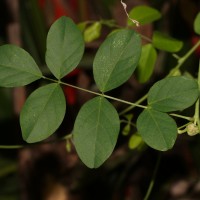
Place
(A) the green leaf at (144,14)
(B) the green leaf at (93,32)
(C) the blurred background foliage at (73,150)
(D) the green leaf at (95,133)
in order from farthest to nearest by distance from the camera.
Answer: (C) the blurred background foliage at (73,150) < (B) the green leaf at (93,32) < (A) the green leaf at (144,14) < (D) the green leaf at (95,133)

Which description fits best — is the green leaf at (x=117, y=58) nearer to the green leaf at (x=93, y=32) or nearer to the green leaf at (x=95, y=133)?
the green leaf at (x=95, y=133)

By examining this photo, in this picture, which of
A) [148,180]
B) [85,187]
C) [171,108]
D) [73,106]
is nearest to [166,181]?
[148,180]

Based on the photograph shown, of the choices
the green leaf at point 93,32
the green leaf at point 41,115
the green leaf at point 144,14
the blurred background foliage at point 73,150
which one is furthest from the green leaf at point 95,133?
the blurred background foliage at point 73,150

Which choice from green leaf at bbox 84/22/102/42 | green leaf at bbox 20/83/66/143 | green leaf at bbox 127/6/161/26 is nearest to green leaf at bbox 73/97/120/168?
green leaf at bbox 20/83/66/143

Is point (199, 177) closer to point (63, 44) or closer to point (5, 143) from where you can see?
point (5, 143)

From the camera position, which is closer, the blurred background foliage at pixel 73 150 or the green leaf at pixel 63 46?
the green leaf at pixel 63 46

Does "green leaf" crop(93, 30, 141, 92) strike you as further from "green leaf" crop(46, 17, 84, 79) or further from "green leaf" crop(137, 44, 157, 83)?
"green leaf" crop(137, 44, 157, 83)
